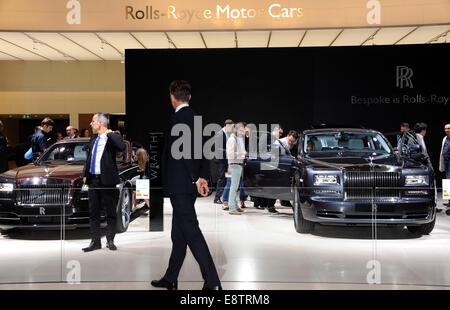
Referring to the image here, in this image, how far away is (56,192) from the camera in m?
5.10

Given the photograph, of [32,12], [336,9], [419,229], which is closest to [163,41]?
Result: [32,12]

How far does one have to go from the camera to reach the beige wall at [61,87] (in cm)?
1711

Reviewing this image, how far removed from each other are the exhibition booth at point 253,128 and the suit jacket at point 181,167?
0.57 m

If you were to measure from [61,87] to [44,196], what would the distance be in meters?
12.9

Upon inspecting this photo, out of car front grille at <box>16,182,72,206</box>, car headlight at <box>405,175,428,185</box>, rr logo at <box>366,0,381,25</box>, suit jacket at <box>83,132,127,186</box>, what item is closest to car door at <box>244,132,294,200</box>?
car headlight at <box>405,175,428,185</box>

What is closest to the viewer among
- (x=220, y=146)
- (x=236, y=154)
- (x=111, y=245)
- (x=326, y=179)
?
(x=111, y=245)

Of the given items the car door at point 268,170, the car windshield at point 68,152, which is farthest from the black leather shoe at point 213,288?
the car windshield at point 68,152

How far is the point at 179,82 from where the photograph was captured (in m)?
3.99

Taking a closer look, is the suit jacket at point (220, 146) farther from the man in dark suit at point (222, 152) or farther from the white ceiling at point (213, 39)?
the white ceiling at point (213, 39)

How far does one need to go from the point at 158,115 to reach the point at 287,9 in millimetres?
4507

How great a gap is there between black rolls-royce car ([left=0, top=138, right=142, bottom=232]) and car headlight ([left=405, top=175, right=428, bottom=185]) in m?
3.38

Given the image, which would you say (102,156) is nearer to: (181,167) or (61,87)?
(181,167)

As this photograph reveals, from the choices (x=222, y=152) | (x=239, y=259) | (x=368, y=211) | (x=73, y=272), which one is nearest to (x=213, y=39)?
(x=222, y=152)

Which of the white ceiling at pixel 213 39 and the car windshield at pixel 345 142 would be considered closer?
the car windshield at pixel 345 142
